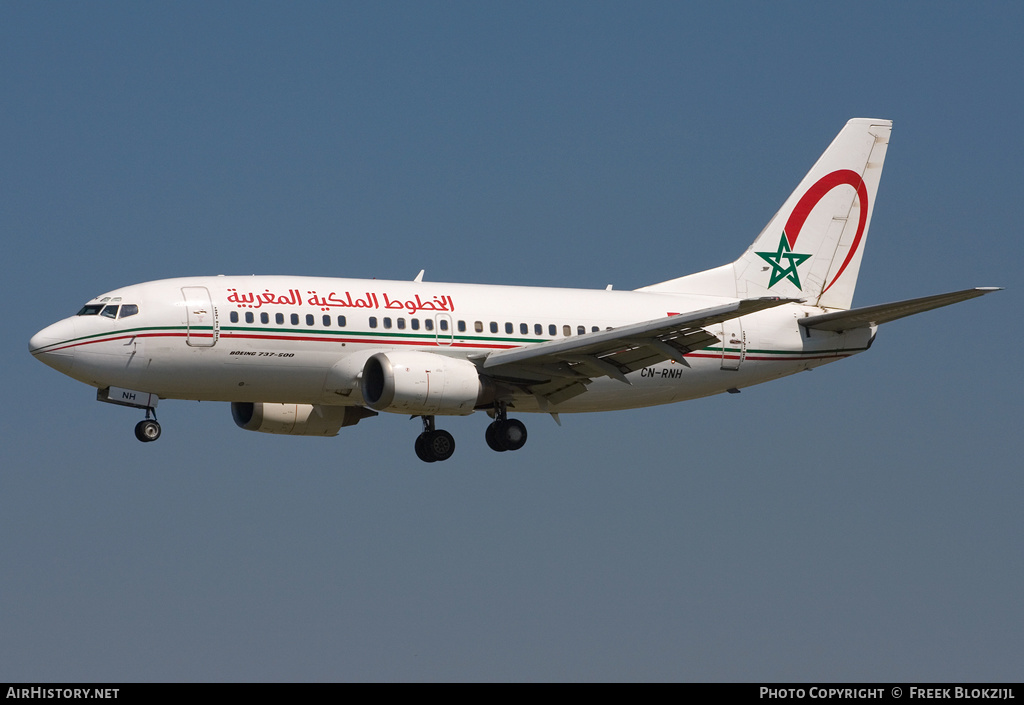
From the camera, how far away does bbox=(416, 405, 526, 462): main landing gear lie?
43.7 metres

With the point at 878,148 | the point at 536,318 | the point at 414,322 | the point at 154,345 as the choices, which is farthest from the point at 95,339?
the point at 878,148

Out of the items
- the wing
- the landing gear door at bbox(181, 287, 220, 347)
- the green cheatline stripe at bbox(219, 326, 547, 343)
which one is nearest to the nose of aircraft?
the landing gear door at bbox(181, 287, 220, 347)

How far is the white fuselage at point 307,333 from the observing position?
3997 centimetres

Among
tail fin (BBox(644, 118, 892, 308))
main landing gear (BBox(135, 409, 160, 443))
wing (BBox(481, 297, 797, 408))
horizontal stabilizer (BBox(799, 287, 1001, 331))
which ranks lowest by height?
main landing gear (BBox(135, 409, 160, 443))

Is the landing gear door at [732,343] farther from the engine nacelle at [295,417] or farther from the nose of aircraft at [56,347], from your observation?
the nose of aircraft at [56,347]

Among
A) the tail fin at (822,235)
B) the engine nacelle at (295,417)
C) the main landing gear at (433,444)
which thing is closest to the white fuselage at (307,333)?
the main landing gear at (433,444)

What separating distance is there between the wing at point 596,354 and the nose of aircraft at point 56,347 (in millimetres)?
10354

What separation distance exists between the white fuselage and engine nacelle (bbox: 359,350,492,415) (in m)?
0.59

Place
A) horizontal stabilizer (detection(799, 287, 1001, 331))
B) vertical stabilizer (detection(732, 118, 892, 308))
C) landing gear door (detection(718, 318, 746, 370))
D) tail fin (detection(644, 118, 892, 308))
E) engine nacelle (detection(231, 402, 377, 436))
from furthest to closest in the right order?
1. vertical stabilizer (detection(732, 118, 892, 308))
2. tail fin (detection(644, 118, 892, 308))
3. landing gear door (detection(718, 318, 746, 370))
4. engine nacelle (detection(231, 402, 377, 436))
5. horizontal stabilizer (detection(799, 287, 1001, 331))

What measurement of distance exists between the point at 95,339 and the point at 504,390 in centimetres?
1058

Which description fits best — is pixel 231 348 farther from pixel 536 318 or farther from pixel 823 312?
pixel 823 312

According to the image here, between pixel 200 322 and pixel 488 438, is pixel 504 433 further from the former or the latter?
pixel 200 322

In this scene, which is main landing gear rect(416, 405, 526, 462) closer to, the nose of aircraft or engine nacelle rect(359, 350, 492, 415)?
engine nacelle rect(359, 350, 492, 415)
